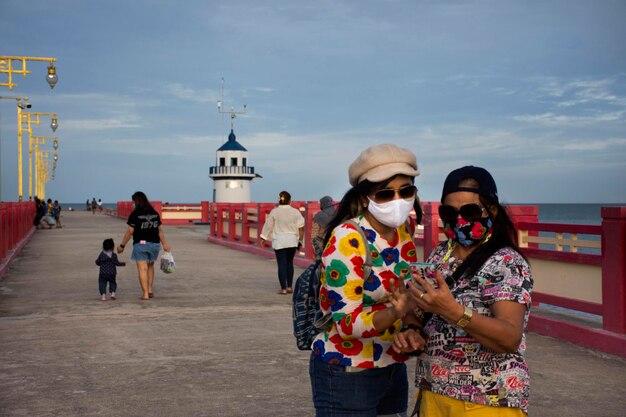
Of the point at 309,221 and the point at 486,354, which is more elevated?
the point at 309,221

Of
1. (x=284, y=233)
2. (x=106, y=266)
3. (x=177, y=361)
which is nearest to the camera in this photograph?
(x=177, y=361)

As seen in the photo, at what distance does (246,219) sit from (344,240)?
25.1 meters

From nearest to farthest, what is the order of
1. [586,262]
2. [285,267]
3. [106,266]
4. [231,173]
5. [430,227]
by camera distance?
[586,262]
[106,266]
[430,227]
[285,267]
[231,173]

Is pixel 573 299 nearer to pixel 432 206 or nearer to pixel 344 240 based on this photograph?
pixel 432 206

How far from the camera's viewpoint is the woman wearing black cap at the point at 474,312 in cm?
271

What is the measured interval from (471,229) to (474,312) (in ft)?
1.19

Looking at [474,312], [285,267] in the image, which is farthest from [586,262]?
[474,312]

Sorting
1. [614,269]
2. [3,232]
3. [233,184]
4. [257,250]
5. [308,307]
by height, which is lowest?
[257,250]

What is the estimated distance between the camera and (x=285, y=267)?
1447 cm

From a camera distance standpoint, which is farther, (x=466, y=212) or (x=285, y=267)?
(x=285, y=267)

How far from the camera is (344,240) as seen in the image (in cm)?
300

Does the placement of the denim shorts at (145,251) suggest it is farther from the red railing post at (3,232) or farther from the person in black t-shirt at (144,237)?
the red railing post at (3,232)

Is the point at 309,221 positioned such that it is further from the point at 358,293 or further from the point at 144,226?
the point at 358,293

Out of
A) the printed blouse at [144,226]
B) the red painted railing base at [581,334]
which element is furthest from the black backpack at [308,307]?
the printed blouse at [144,226]
